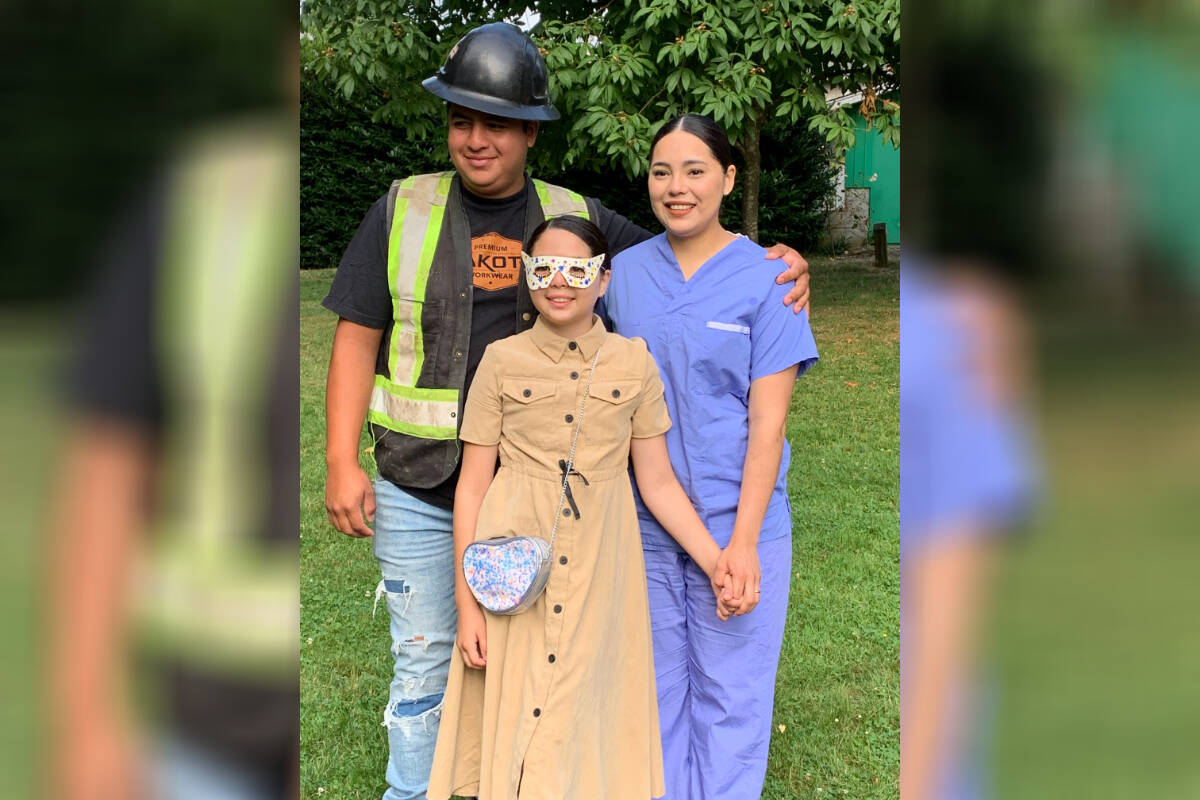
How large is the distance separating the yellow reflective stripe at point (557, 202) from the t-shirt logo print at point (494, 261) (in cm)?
14

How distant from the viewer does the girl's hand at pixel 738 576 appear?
2586 mm

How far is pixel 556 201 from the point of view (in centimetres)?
277

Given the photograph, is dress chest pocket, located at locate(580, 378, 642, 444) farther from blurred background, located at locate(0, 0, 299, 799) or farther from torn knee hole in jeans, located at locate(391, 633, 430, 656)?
blurred background, located at locate(0, 0, 299, 799)

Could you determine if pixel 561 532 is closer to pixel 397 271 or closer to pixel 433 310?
pixel 433 310

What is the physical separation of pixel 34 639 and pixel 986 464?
468mm

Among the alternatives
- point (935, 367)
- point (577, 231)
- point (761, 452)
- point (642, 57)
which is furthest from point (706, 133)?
point (642, 57)

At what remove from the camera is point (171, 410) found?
0.48 meters

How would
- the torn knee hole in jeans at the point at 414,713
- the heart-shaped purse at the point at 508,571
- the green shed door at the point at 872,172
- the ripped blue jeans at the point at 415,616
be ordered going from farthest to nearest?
the green shed door at the point at 872,172 < the torn knee hole in jeans at the point at 414,713 < the ripped blue jeans at the point at 415,616 < the heart-shaped purse at the point at 508,571

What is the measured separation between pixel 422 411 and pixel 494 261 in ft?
1.40

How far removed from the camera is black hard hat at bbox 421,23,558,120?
8.18ft

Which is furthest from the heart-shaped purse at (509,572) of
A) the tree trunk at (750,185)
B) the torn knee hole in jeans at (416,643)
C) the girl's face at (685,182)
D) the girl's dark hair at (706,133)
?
the tree trunk at (750,185)

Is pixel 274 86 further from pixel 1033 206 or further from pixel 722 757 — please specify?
pixel 722 757

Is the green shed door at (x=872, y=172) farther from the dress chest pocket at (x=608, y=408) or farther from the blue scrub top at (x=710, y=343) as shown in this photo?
the dress chest pocket at (x=608, y=408)

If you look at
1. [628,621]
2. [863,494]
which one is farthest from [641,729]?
[863,494]
